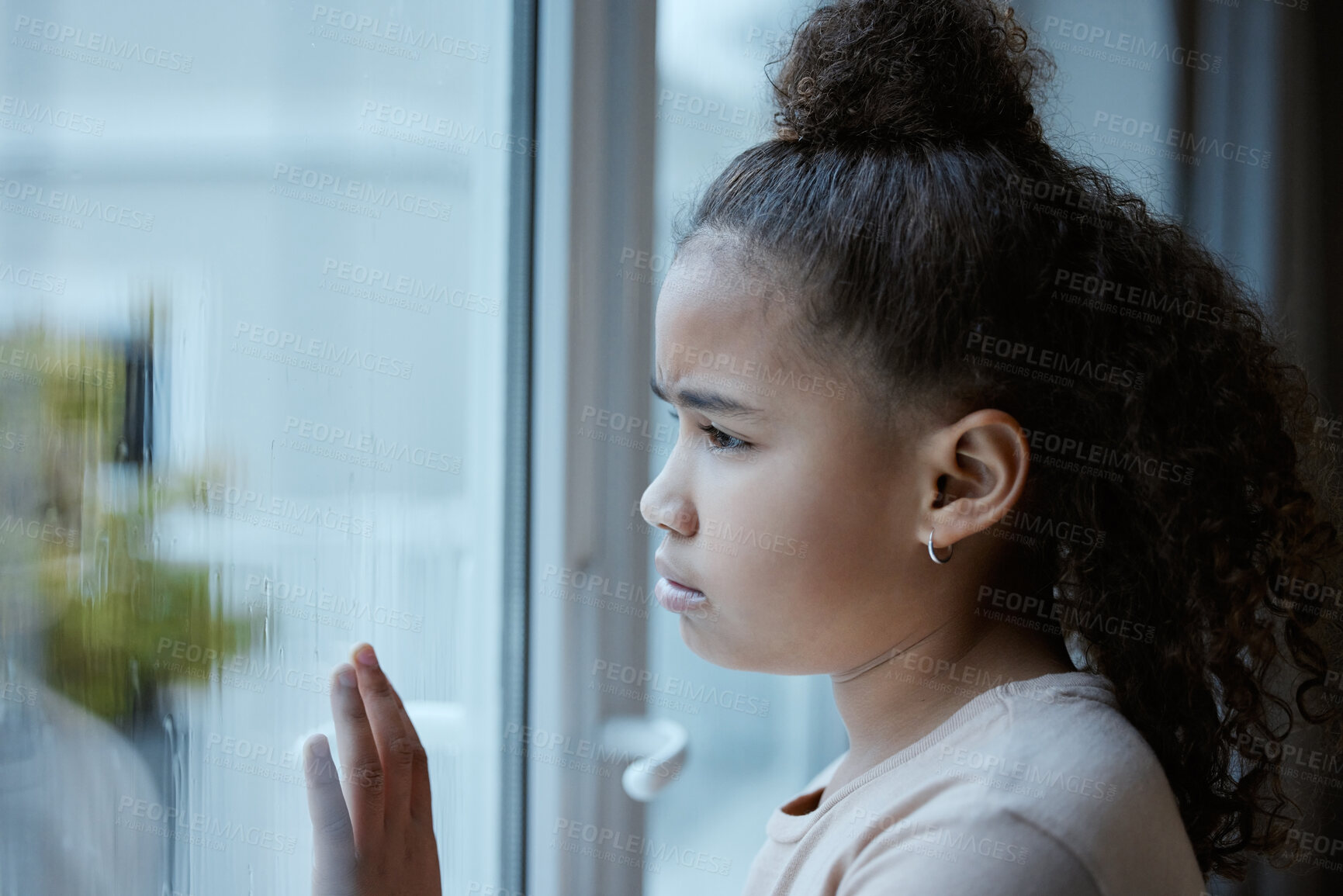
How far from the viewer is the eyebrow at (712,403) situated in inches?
27.1

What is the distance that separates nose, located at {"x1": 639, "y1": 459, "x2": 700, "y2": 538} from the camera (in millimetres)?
726

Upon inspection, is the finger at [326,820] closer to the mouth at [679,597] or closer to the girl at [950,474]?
the girl at [950,474]

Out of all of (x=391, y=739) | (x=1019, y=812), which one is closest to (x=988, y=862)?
(x=1019, y=812)

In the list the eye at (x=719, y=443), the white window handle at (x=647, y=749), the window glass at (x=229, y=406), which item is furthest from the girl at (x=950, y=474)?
the white window handle at (x=647, y=749)

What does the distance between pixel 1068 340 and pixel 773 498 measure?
9.6 inches

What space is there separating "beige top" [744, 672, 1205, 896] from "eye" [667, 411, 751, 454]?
0.25 m

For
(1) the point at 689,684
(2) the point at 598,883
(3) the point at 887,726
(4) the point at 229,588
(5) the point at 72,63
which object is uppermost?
(5) the point at 72,63

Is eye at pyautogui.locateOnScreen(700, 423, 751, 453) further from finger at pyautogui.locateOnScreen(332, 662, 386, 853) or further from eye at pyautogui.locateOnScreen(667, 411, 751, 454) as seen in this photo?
finger at pyautogui.locateOnScreen(332, 662, 386, 853)

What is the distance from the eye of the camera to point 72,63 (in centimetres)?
62

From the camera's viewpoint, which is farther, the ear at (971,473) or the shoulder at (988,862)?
the ear at (971,473)

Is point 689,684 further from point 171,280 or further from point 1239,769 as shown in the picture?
point 171,280

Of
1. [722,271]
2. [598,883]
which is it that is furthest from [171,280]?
[598,883]

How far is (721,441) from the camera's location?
0.72 meters

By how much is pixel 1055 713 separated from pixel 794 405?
0.27 metres
